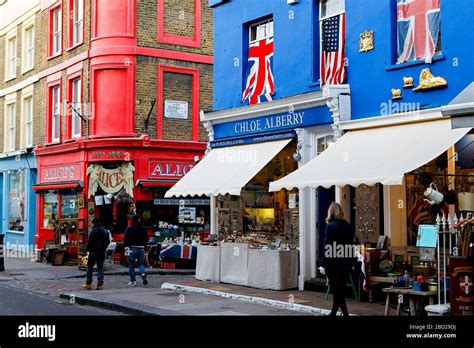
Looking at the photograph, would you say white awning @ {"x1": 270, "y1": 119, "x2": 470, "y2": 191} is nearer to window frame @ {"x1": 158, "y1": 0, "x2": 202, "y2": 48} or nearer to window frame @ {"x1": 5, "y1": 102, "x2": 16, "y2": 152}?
window frame @ {"x1": 158, "y1": 0, "x2": 202, "y2": 48}

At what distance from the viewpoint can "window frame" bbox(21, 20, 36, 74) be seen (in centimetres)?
2933

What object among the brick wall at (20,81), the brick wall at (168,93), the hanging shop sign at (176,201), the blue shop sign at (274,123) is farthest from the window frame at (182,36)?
the blue shop sign at (274,123)

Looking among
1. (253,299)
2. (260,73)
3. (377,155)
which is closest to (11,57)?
(260,73)

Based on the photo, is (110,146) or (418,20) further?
(110,146)

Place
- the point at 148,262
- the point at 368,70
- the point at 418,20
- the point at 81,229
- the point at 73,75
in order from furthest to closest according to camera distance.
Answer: the point at 73,75, the point at 81,229, the point at 148,262, the point at 368,70, the point at 418,20

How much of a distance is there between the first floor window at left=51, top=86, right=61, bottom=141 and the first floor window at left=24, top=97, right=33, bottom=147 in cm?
234

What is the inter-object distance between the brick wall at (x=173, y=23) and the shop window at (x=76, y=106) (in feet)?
10.4

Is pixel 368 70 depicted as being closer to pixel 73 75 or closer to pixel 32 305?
pixel 32 305

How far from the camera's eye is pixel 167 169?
24078 mm

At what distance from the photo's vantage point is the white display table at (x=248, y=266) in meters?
14.9

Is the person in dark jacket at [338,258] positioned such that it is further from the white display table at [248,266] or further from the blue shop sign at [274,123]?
the blue shop sign at [274,123]
